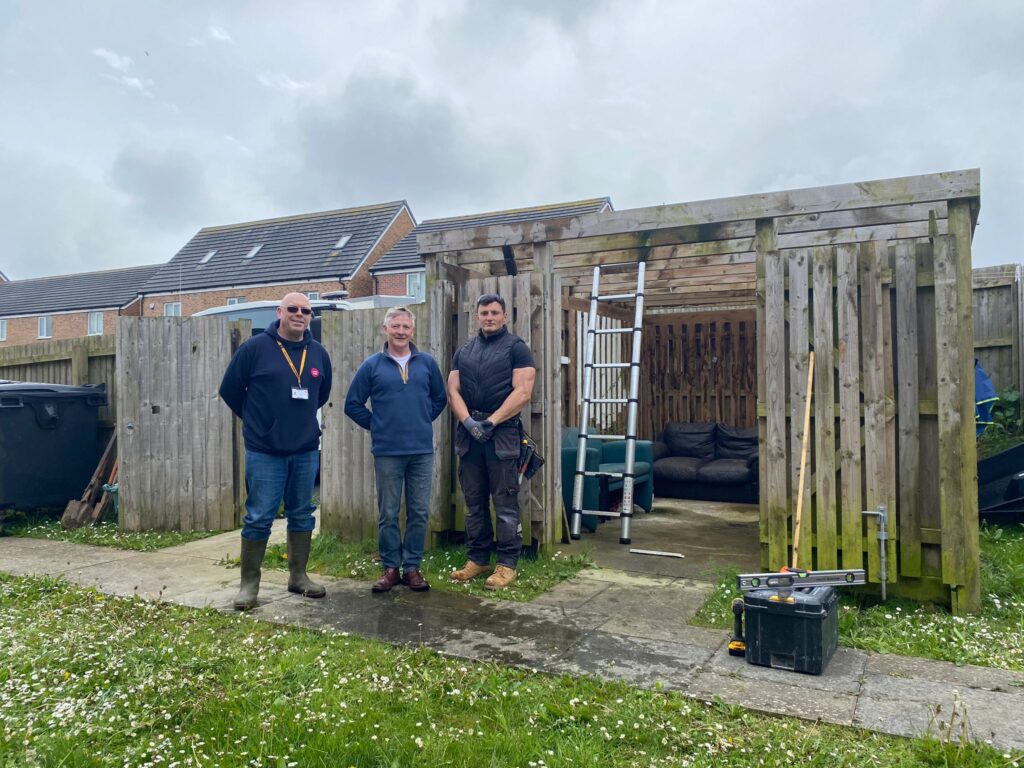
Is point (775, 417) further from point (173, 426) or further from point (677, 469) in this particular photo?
point (173, 426)

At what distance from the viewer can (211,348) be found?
21.6 feet

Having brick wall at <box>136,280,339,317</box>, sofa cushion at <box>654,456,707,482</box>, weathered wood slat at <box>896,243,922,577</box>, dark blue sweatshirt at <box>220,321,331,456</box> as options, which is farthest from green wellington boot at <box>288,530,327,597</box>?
brick wall at <box>136,280,339,317</box>

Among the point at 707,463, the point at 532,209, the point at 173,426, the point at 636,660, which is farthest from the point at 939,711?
the point at 532,209

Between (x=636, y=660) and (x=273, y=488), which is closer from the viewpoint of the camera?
(x=636, y=660)

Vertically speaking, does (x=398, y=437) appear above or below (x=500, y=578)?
above

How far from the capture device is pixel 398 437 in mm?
4617

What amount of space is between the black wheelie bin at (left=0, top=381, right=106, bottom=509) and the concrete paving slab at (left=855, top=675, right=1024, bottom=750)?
6.78 m

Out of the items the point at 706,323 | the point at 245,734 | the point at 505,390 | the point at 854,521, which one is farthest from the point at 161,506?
the point at 706,323

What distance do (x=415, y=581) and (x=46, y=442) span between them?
432 cm

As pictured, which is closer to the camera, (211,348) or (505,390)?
(505,390)

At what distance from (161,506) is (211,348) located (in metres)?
1.44

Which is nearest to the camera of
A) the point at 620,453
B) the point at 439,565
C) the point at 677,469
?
the point at 439,565

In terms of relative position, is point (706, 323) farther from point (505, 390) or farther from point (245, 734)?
point (245, 734)

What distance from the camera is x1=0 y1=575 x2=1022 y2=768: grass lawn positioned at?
2.46 metres
